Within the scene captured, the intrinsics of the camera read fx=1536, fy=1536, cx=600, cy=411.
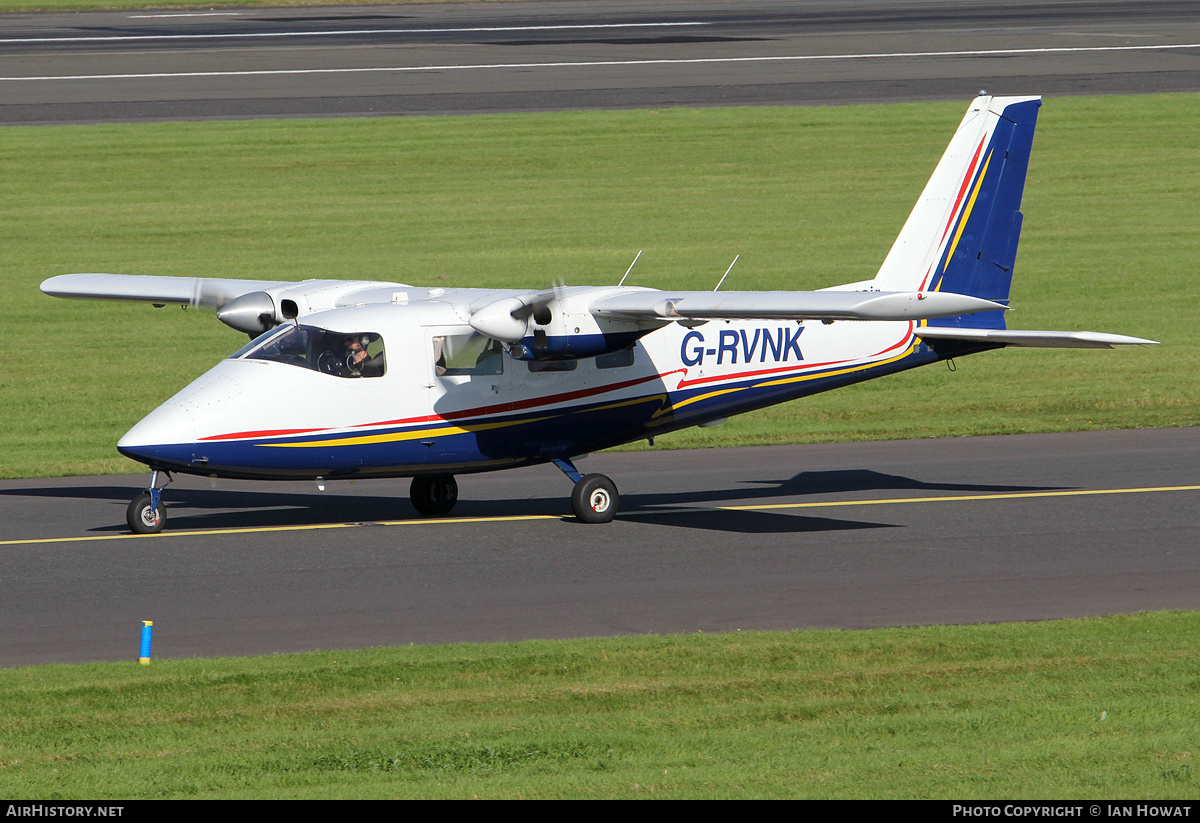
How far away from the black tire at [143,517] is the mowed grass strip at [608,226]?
16.9 ft

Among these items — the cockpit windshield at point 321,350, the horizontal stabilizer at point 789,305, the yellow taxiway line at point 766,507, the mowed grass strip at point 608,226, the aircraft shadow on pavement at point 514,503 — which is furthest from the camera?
the mowed grass strip at point 608,226

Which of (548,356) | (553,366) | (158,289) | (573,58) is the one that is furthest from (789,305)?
(573,58)

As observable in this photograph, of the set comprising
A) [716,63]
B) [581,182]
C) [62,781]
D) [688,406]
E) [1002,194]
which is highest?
[716,63]

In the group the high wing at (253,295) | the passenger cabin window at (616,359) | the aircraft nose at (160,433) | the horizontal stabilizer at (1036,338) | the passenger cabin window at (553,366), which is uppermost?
the high wing at (253,295)

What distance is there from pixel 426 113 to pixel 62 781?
1351 inches

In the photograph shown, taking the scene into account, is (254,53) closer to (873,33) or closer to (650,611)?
(873,33)

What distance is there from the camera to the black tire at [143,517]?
16.4 m

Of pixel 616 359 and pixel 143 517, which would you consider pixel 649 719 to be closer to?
pixel 616 359

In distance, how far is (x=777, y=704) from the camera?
10680mm

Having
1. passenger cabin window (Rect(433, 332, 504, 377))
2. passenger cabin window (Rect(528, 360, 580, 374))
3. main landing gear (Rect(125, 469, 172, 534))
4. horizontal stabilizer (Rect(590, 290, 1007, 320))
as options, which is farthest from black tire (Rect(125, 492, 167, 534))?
horizontal stabilizer (Rect(590, 290, 1007, 320))

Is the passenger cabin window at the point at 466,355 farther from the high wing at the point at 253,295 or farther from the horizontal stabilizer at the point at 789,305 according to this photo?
the horizontal stabilizer at the point at 789,305

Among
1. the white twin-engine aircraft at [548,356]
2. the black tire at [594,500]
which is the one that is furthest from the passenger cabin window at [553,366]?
the black tire at [594,500]

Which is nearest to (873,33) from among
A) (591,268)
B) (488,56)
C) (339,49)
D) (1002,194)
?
(488,56)

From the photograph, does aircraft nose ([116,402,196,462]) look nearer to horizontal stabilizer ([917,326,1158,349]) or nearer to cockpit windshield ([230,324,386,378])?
cockpit windshield ([230,324,386,378])
